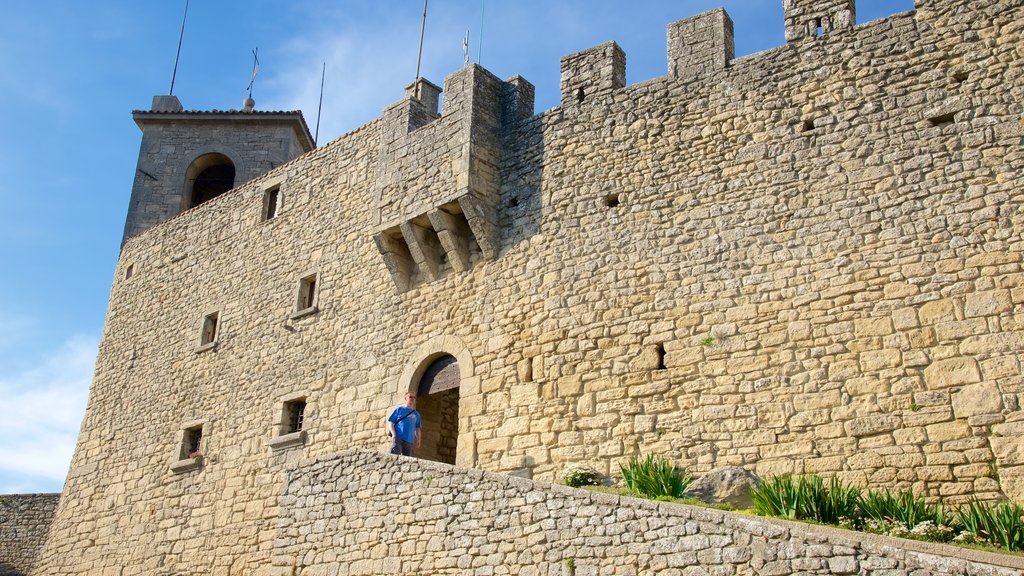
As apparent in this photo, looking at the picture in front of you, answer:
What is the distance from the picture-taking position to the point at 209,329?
1689 centimetres

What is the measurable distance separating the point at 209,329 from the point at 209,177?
20.0 feet

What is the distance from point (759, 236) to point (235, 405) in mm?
8483

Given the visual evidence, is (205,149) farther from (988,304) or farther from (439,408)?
(988,304)

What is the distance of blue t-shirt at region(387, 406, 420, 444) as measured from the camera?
11.2 m

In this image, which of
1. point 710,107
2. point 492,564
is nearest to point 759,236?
point 710,107

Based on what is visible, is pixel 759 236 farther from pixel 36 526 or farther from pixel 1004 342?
pixel 36 526

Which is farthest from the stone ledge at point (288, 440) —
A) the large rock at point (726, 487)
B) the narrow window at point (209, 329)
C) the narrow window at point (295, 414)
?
the large rock at point (726, 487)

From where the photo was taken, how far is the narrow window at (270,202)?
1684 centimetres

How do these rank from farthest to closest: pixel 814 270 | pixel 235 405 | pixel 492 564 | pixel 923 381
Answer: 1. pixel 235 405
2. pixel 814 270
3. pixel 923 381
4. pixel 492 564

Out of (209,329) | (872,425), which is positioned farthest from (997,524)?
(209,329)

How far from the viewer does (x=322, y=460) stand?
426 inches

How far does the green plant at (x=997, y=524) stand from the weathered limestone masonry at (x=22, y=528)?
16.8m

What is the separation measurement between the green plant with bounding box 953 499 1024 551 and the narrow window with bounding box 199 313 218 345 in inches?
478

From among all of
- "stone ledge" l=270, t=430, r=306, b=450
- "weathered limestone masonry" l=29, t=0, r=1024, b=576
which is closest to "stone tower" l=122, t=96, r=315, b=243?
"weathered limestone masonry" l=29, t=0, r=1024, b=576
